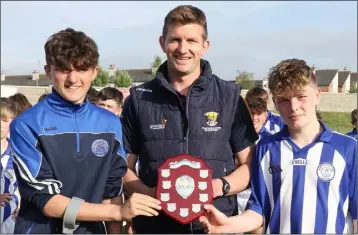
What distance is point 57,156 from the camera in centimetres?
275

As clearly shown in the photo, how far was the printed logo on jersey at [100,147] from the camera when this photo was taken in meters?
2.83

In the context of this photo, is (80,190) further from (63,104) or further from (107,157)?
(63,104)

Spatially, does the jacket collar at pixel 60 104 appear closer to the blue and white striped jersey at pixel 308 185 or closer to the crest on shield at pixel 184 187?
the crest on shield at pixel 184 187

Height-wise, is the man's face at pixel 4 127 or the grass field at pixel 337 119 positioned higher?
the man's face at pixel 4 127

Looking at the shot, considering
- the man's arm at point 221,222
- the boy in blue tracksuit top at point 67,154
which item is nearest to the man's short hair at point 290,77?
the man's arm at point 221,222

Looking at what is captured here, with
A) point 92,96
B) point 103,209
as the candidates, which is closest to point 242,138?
point 103,209

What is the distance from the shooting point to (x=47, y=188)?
2.70 metres

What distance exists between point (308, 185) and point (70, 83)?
155 cm

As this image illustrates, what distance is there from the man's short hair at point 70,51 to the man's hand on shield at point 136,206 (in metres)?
0.81

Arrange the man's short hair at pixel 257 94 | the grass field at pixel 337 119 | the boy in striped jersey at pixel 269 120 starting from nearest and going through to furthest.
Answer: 1. the man's short hair at pixel 257 94
2. the boy in striped jersey at pixel 269 120
3. the grass field at pixel 337 119

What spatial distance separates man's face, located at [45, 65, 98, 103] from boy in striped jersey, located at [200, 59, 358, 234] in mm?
1005

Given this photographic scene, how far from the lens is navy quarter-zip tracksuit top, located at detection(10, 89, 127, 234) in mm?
2717

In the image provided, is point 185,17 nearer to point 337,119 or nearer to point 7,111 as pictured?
point 7,111

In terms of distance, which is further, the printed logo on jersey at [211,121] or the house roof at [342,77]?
the house roof at [342,77]
